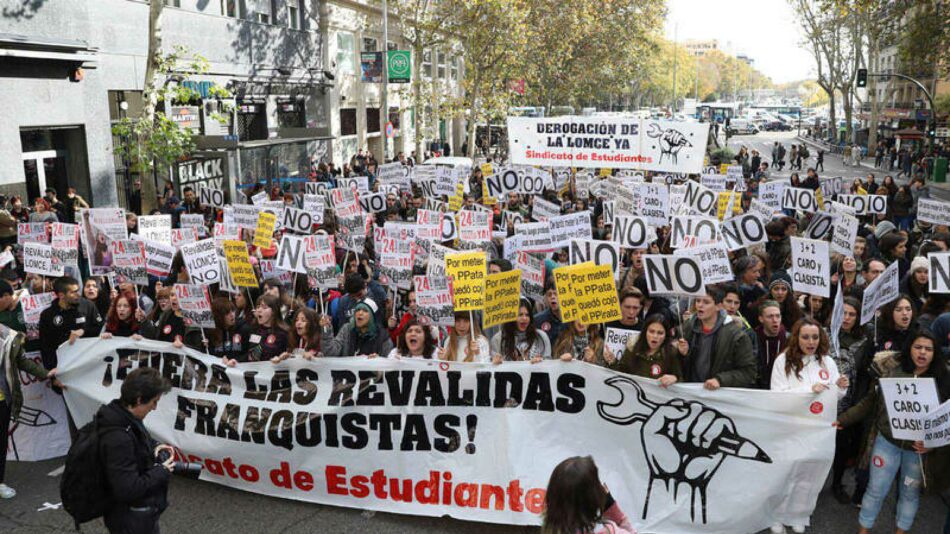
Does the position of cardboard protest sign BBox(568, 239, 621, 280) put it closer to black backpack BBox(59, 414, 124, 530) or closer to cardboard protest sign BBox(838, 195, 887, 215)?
black backpack BBox(59, 414, 124, 530)

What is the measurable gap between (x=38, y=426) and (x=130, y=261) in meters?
2.33

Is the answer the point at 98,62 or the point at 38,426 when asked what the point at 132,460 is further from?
the point at 98,62

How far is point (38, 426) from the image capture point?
7.59 meters

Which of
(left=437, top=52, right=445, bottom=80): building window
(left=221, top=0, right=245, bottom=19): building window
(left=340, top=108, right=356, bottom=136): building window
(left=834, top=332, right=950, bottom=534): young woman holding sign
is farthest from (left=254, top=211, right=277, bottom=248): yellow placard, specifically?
(left=437, top=52, right=445, bottom=80): building window

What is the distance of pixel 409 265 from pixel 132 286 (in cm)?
318

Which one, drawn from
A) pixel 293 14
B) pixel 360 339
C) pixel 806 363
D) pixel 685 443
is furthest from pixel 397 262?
pixel 293 14

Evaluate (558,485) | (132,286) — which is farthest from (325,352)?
(558,485)

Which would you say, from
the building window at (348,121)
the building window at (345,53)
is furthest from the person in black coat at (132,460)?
the building window at (348,121)

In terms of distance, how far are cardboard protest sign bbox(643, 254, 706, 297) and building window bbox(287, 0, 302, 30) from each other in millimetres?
27256

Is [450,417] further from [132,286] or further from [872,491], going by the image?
[132,286]

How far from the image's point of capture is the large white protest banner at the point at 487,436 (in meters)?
5.75

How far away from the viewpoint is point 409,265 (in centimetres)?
965

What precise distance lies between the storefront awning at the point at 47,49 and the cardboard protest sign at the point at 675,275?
1453 cm

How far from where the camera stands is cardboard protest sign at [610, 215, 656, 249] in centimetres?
1027
